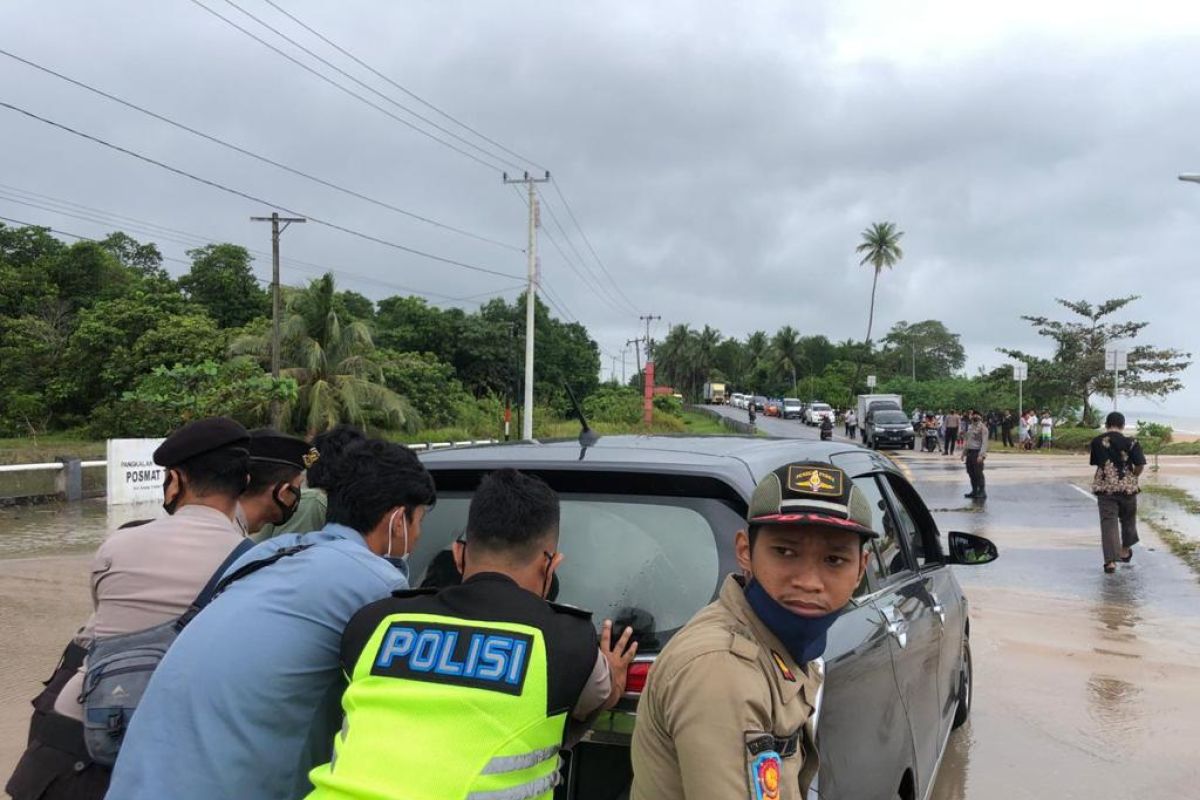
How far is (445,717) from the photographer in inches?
62.4

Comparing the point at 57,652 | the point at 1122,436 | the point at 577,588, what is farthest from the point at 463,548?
the point at 1122,436

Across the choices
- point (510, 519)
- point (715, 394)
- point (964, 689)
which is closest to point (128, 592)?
point (510, 519)

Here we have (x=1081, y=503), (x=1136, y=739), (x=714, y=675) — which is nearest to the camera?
(x=714, y=675)

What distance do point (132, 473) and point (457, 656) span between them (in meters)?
17.8

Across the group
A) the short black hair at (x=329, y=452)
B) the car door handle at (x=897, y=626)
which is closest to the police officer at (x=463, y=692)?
the short black hair at (x=329, y=452)

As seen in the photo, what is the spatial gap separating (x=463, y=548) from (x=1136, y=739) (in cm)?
474

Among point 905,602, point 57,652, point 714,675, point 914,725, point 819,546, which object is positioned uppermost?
point 819,546

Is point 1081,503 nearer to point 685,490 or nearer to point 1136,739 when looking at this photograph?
point 1136,739

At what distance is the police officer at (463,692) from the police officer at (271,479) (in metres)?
1.09

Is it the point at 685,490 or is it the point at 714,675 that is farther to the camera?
the point at 685,490

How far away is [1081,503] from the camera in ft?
53.4

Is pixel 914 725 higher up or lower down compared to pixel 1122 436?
lower down

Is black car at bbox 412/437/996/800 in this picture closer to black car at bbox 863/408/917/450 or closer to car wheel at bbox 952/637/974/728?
car wheel at bbox 952/637/974/728

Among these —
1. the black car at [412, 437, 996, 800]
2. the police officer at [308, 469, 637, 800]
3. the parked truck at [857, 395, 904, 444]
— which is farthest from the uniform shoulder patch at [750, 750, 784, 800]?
the parked truck at [857, 395, 904, 444]
